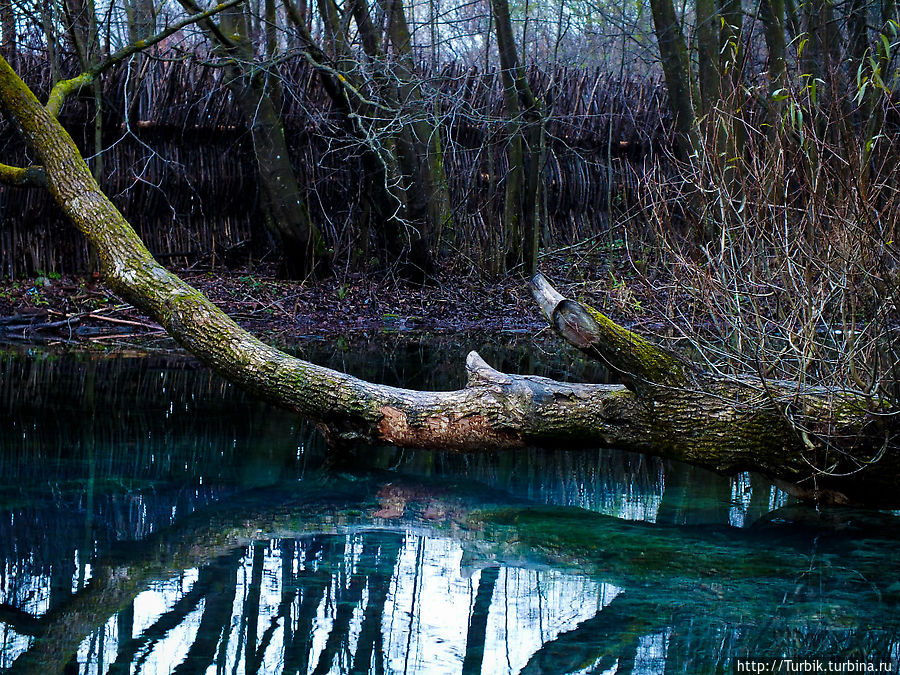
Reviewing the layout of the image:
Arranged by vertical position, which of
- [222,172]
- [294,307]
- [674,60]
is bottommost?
[294,307]

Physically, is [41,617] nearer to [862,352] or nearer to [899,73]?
[862,352]

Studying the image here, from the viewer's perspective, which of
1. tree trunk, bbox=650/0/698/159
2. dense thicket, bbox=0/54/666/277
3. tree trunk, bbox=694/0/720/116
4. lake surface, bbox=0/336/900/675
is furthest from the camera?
A: dense thicket, bbox=0/54/666/277

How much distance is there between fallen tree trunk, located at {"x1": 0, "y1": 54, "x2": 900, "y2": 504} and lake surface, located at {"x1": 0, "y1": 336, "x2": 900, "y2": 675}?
0.81 feet

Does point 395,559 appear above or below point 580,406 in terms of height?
below

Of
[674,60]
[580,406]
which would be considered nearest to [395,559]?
[580,406]

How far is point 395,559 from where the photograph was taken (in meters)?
3.20

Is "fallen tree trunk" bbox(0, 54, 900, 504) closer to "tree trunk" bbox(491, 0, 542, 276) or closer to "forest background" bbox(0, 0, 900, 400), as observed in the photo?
"forest background" bbox(0, 0, 900, 400)

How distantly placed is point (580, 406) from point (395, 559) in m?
1.35

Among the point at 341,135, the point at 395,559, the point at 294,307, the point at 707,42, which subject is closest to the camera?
the point at 395,559

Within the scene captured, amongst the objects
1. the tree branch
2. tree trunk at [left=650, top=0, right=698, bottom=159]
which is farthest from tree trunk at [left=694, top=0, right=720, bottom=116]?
the tree branch

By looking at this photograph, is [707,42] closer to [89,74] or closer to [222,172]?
[89,74]

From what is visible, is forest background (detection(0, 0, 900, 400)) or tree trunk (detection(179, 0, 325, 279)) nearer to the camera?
forest background (detection(0, 0, 900, 400))

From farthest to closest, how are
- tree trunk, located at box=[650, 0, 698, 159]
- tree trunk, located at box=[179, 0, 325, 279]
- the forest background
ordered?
tree trunk, located at box=[179, 0, 325, 279] → tree trunk, located at box=[650, 0, 698, 159] → the forest background

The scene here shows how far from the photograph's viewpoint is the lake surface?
2.52 m
